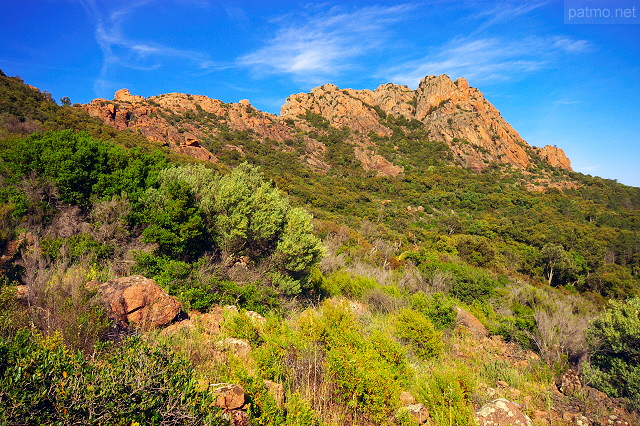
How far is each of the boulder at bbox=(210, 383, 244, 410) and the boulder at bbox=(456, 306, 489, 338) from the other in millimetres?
9573

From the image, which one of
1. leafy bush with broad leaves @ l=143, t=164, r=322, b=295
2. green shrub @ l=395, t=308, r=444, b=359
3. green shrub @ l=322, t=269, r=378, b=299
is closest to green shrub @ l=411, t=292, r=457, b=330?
green shrub @ l=322, t=269, r=378, b=299

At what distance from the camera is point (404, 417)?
353cm

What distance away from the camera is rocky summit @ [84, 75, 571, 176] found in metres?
45.4

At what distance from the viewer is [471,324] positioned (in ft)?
35.9

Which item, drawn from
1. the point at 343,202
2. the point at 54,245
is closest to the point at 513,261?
the point at 343,202

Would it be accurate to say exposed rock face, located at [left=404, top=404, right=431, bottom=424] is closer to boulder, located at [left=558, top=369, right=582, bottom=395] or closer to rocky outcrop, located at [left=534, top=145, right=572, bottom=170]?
boulder, located at [left=558, top=369, right=582, bottom=395]

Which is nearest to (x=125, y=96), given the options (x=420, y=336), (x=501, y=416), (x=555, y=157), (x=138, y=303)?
(x=138, y=303)

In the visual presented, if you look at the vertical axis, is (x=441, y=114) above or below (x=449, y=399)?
above

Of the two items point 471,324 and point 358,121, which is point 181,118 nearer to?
point 358,121

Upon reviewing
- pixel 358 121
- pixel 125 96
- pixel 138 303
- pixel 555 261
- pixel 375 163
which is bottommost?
pixel 555 261

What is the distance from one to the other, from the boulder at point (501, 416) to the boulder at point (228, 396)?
341 cm

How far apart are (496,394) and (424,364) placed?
1517 mm

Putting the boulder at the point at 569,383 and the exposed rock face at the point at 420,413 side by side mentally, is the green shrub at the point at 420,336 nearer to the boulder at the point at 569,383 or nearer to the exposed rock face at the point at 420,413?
the boulder at the point at 569,383

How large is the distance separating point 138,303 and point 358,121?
71.5 m
